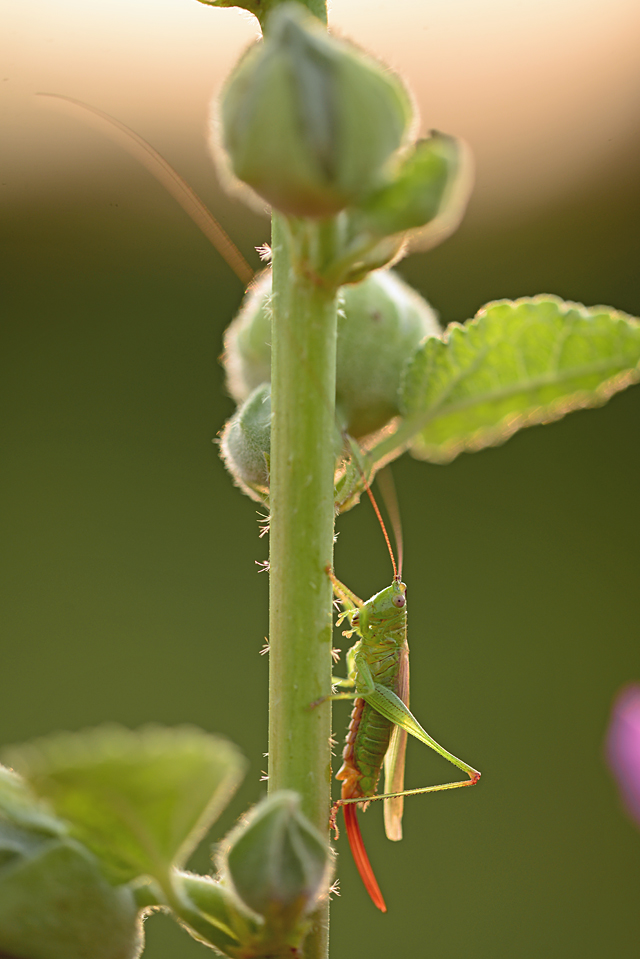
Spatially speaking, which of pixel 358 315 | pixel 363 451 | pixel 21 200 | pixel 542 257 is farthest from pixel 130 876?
pixel 542 257

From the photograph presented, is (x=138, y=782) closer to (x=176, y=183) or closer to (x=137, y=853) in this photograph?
(x=137, y=853)

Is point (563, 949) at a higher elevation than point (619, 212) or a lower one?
lower

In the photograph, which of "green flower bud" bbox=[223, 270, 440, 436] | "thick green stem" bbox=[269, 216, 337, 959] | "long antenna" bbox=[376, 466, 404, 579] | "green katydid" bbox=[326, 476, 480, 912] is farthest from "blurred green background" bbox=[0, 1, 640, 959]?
"thick green stem" bbox=[269, 216, 337, 959]

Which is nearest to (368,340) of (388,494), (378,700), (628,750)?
(388,494)

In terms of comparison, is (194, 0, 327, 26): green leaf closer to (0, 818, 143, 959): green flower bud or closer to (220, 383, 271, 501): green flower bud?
(220, 383, 271, 501): green flower bud

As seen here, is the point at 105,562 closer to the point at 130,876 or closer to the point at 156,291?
the point at 156,291

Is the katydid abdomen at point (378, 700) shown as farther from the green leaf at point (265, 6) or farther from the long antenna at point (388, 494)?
the green leaf at point (265, 6)
